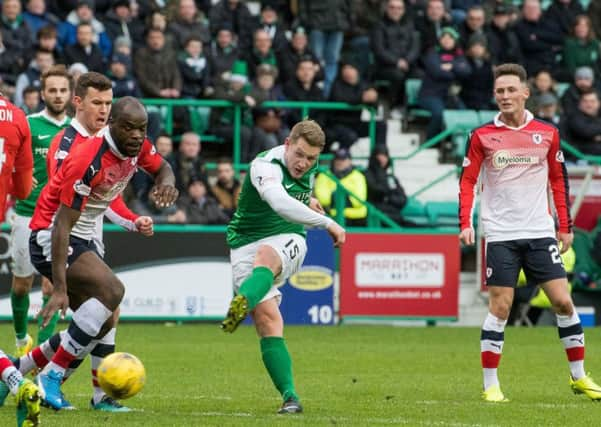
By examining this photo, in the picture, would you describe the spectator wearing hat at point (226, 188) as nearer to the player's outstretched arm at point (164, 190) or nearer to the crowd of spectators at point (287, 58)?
the crowd of spectators at point (287, 58)

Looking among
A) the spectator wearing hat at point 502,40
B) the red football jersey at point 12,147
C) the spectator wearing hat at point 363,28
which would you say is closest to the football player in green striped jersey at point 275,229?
the red football jersey at point 12,147

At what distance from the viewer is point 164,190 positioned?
32.2 ft

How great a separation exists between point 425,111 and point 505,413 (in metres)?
15.2

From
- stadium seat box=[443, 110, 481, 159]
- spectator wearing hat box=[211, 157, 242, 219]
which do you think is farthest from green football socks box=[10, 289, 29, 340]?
stadium seat box=[443, 110, 481, 159]

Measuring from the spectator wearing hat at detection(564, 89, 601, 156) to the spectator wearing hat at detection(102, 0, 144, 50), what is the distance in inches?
288

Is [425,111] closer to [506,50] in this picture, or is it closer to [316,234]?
[506,50]

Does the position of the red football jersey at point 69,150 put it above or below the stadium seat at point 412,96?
below

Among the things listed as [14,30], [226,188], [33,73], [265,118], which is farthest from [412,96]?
[14,30]

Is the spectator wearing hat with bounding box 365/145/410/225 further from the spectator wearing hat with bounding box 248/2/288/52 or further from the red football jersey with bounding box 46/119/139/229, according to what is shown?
the red football jersey with bounding box 46/119/139/229

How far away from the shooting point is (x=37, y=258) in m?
10.4

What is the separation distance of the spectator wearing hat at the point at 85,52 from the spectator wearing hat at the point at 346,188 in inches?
154

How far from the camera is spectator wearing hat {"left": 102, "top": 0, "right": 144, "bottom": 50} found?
23.6m

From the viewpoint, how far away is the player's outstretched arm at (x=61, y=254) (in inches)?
364

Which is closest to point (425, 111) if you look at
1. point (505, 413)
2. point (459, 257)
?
point (459, 257)
